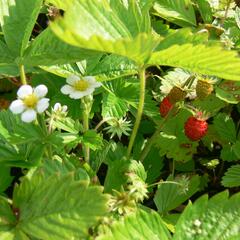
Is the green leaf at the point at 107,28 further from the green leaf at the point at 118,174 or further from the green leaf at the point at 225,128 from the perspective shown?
the green leaf at the point at 225,128

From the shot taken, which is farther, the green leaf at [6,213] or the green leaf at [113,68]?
the green leaf at [113,68]

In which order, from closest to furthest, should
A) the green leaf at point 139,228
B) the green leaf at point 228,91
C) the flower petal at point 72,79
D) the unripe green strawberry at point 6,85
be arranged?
1. the green leaf at point 139,228
2. the flower petal at point 72,79
3. the green leaf at point 228,91
4. the unripe green strawberry at point 6,85

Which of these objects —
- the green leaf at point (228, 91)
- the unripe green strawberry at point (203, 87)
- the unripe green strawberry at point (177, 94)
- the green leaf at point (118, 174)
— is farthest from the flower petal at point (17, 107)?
the green leaf at point (228, 91)

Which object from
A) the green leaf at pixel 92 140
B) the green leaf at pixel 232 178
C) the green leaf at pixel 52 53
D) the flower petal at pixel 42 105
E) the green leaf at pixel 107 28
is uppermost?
the green leaf at pixel 107 28

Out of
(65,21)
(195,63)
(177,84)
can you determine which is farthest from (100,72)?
(65,21)

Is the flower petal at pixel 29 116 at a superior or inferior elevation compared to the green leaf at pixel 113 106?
superior

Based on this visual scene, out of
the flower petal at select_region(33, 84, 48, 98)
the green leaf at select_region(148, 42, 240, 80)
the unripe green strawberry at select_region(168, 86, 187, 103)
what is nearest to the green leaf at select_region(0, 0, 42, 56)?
the flower petal at select_region(33, 84, 48, 98)

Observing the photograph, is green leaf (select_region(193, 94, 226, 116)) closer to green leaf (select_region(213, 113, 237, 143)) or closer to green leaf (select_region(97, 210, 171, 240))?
green leaf (select_region(213, 113, 237, 143))
